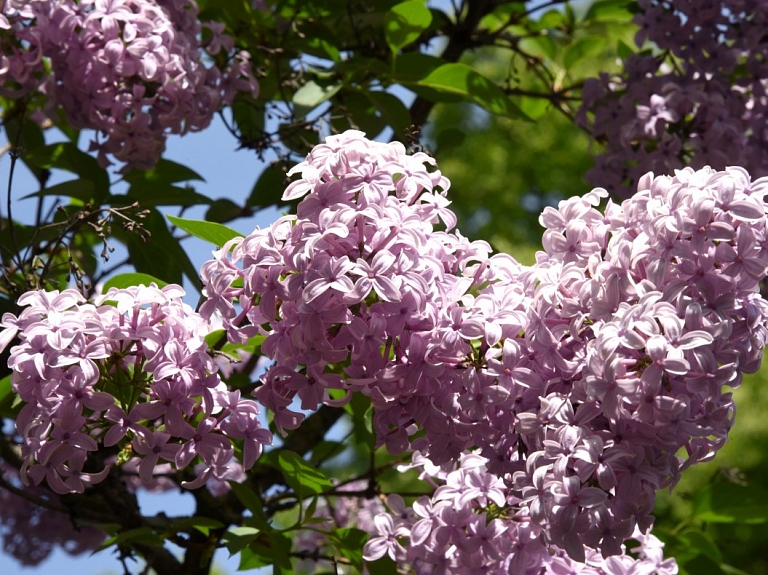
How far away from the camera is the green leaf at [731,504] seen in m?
1.68

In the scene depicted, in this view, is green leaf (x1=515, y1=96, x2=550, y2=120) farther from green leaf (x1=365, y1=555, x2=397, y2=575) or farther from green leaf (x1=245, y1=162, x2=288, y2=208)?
green leaf (x1=365, y1=555, x2=397, y2=575)

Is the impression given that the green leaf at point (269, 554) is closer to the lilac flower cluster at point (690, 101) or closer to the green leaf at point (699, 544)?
the green leaf at point (699, 544)

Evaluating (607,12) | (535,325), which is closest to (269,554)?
(535,325)

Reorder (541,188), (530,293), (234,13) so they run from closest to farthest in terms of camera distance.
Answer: (530,293) < (234,13) < (541,188)

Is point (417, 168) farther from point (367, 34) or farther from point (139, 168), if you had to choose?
point (367, 34)

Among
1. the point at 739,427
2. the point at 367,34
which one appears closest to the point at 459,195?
the point at 739,427

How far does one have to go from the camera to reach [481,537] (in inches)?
42.3

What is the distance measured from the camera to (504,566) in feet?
3.59

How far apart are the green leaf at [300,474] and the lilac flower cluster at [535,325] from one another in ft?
0.92

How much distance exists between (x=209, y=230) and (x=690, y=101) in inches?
39.2

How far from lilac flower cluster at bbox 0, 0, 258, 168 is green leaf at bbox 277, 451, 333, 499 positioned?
0.57 metres

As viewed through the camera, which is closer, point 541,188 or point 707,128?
point 707,128

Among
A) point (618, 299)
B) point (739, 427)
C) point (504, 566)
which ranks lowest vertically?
point (504, 566)

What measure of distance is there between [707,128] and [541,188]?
25.7ft
